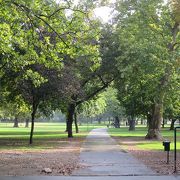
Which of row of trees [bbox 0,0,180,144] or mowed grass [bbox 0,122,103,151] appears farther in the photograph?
mowed grass [bbox 0,122,103,151]

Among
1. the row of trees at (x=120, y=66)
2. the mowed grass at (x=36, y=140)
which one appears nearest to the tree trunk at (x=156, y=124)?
the row of trees at (x=120, y=66)

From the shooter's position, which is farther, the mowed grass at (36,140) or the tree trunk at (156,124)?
the tree trunk at (156,124)

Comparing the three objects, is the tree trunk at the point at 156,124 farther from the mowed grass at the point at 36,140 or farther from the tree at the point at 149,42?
the mowed grass at the point at 36,140

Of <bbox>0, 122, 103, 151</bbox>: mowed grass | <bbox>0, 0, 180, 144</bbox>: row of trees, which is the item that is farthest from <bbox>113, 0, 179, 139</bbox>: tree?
<bbox>0, 122, 103, 151</bbox>: mowed grass

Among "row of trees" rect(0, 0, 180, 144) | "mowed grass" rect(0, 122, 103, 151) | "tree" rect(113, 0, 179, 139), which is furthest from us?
"tree" rect(113, 0, 179, 139)

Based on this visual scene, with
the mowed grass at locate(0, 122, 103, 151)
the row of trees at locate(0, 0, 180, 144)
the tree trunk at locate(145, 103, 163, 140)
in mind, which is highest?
the row of trees at locate(0, 0, 180, 144)

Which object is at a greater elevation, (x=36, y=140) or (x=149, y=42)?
(x=149, y=42)

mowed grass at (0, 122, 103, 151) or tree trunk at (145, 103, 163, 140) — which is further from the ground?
tree trunk at (145, 103, 163, 140)

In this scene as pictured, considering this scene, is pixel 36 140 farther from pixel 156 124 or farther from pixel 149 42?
pixel 149 42

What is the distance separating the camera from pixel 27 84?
26484mm

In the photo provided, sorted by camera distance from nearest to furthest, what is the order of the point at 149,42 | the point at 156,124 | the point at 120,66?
the point at 149,42
the point at 120,66
the point at 156,124

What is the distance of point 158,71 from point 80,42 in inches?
798

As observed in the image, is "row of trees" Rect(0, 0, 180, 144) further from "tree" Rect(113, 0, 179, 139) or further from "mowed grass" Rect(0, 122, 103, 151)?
"mowed grass" Rect(0, 122, 103, 151)

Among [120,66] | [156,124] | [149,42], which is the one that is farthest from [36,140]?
[149,42]
